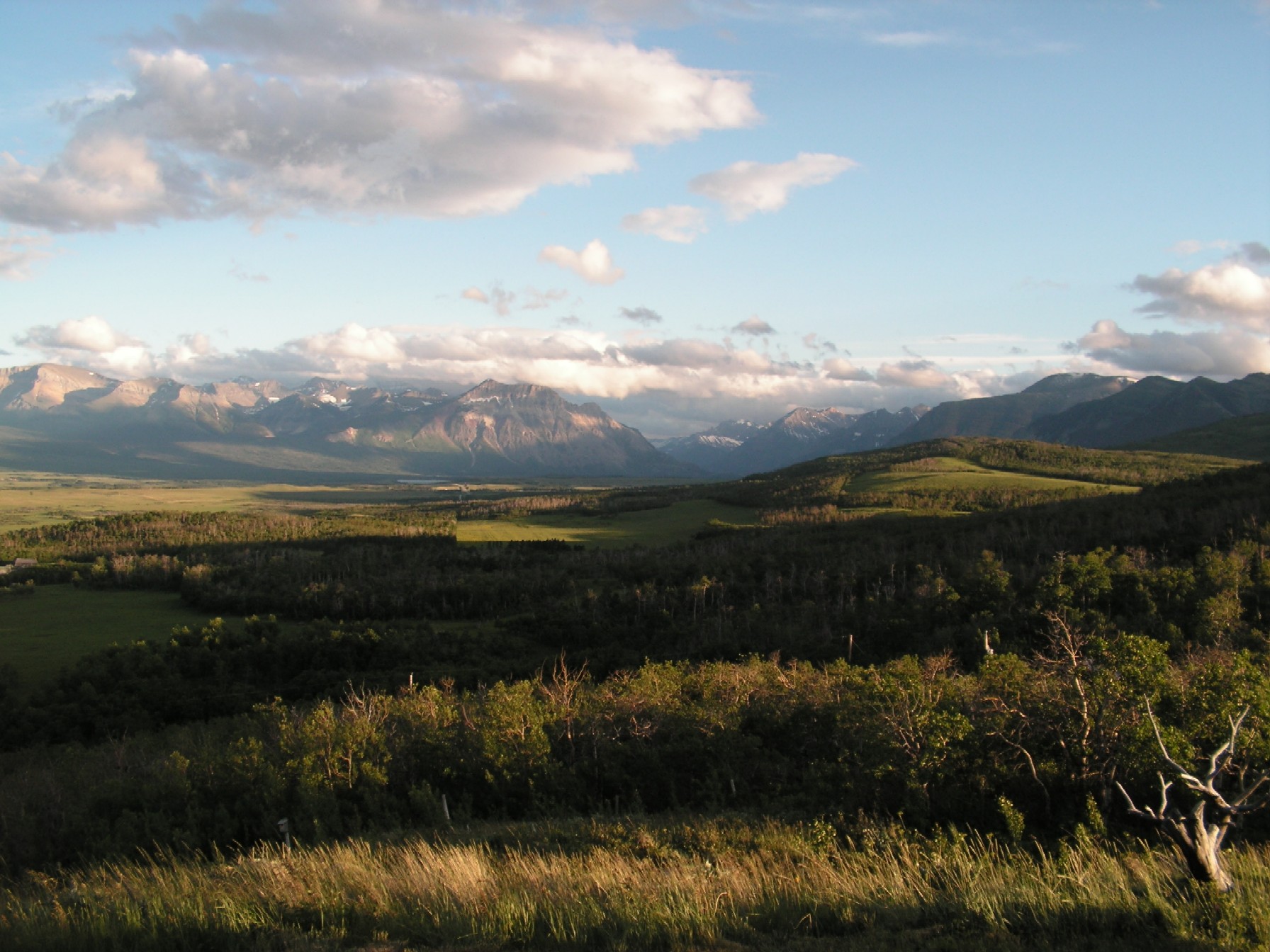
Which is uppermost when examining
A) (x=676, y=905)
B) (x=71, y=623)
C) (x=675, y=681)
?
(x=676, y=905)

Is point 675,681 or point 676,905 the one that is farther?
point 675,681

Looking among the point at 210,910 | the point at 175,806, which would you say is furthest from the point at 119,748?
the point at 210,910

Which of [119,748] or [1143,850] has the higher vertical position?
[1143,850]

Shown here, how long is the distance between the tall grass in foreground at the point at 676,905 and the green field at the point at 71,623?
9073 cm

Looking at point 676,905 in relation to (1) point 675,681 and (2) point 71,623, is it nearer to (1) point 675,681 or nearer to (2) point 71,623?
(1) point 675,681

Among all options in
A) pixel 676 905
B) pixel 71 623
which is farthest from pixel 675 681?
pixel 71 623

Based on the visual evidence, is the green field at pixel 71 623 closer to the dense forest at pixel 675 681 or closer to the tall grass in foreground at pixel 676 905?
the dense forest at pixel 675 681

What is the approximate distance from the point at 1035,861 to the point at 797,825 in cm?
661

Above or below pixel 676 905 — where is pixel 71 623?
below

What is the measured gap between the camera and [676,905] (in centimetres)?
1445

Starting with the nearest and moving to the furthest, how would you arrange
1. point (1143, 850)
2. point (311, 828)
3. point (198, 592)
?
point (1143, 850) < point (311, 828) < point (198, 592)

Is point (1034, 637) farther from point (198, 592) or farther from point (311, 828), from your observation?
point (198, 592)

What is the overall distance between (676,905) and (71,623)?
13294 centimetres

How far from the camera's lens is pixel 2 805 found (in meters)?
40.7
